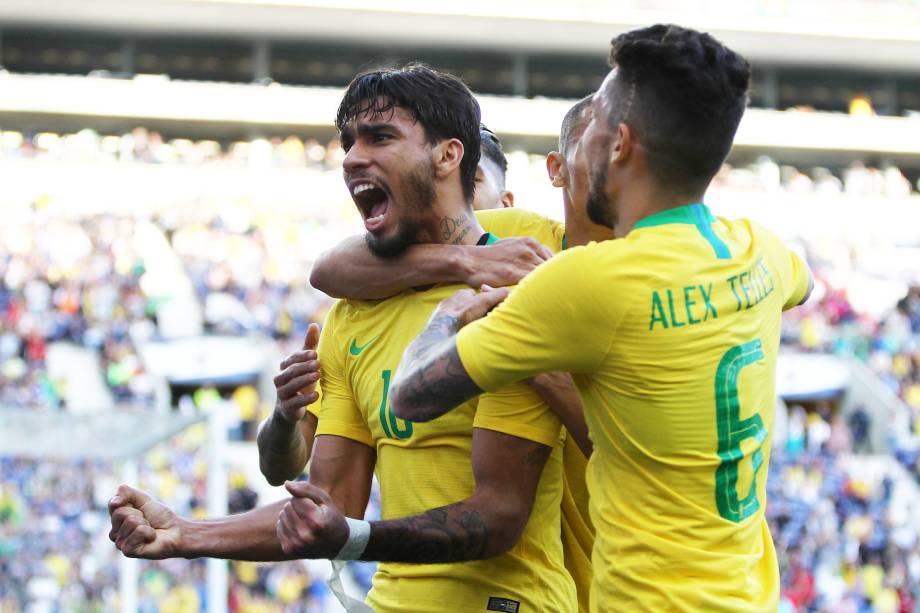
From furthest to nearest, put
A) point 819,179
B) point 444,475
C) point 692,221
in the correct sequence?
point 819,179
point 444,475
point 692,221

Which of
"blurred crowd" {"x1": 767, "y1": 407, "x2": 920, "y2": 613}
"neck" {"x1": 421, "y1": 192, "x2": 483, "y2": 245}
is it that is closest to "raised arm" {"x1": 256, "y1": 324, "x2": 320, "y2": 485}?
"neck" {"x1": 421, "y1": 192, "x2": 483, "y2": 245}

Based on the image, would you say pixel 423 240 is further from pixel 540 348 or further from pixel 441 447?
pixel 540 348

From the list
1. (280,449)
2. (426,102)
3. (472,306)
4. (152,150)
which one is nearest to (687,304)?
(472,306)

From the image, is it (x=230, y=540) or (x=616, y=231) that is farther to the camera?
(x=230, y=540)

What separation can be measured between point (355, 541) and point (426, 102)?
43.4 inches

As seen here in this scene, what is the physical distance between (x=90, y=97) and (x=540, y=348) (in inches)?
1223

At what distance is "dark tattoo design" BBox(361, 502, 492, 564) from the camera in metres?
2.60

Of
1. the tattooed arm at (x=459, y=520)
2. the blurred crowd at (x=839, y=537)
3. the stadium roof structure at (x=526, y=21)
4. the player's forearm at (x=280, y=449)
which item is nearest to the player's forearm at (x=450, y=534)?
the tattooed arm at (x=459, y=520)

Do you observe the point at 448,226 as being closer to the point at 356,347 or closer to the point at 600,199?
the point at 356,347

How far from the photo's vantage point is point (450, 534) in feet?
8.71

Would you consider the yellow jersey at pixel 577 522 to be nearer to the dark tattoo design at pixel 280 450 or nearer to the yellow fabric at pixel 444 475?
the yellow fabric at pixel 444 475

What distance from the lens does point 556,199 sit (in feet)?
101

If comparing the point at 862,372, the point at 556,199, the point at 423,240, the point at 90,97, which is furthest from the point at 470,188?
the point at 90,97

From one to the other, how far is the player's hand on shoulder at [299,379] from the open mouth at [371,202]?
1.03 ft
